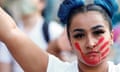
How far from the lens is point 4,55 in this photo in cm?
584

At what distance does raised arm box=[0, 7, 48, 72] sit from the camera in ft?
14.5

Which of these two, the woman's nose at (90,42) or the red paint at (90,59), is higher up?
the woman's nose at (90,42)

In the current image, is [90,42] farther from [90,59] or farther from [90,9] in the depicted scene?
[90,9]

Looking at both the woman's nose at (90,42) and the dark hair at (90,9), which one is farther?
the dark hair at (90,9)

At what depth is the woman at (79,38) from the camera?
4.38 metres

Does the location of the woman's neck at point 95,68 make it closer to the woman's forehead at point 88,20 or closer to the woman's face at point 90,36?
the woman's face at point 90,36

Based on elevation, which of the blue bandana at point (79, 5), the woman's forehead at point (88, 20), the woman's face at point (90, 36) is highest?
the blue bandana at point (79, 5)

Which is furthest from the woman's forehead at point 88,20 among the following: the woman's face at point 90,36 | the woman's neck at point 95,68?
the woman's neck at point 95,68

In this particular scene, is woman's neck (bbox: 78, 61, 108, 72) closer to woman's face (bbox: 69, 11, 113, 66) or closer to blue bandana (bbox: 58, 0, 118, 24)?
woman's face (bbox: 69, 11, 113, 66)

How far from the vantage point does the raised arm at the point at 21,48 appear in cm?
442

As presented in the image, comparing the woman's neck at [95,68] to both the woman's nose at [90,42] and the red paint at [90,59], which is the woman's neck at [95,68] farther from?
the woman's nose at [90,42]

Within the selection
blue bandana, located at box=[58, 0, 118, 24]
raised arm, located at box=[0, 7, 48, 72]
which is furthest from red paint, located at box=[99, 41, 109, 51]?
raised arm, located at box=[0, 7, 48, 72]

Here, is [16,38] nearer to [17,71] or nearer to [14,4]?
[17,71]

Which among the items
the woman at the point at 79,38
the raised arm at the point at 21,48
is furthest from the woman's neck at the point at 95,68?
the raised arm at the point at 21,48
